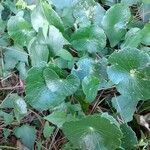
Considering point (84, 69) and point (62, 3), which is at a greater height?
point (62, 3)

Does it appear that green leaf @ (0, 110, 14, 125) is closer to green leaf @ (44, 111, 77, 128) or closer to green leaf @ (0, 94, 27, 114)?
green leaf @ (0, 94, 27, 114)

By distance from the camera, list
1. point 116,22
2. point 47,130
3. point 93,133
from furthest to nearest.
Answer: point 116,22
point 47,130
point 93,133

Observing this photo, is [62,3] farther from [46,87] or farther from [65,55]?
[46,87]

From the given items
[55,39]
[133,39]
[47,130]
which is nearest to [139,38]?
[133,39]

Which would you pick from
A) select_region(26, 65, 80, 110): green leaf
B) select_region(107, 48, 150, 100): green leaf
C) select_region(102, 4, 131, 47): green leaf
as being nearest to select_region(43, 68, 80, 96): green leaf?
select_region(26, 65, 80, 110): green leaf

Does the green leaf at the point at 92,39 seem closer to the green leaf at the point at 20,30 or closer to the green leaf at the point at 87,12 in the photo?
the green leaf at the point at 87,12

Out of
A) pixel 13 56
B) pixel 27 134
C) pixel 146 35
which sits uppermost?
pixel 146 35
